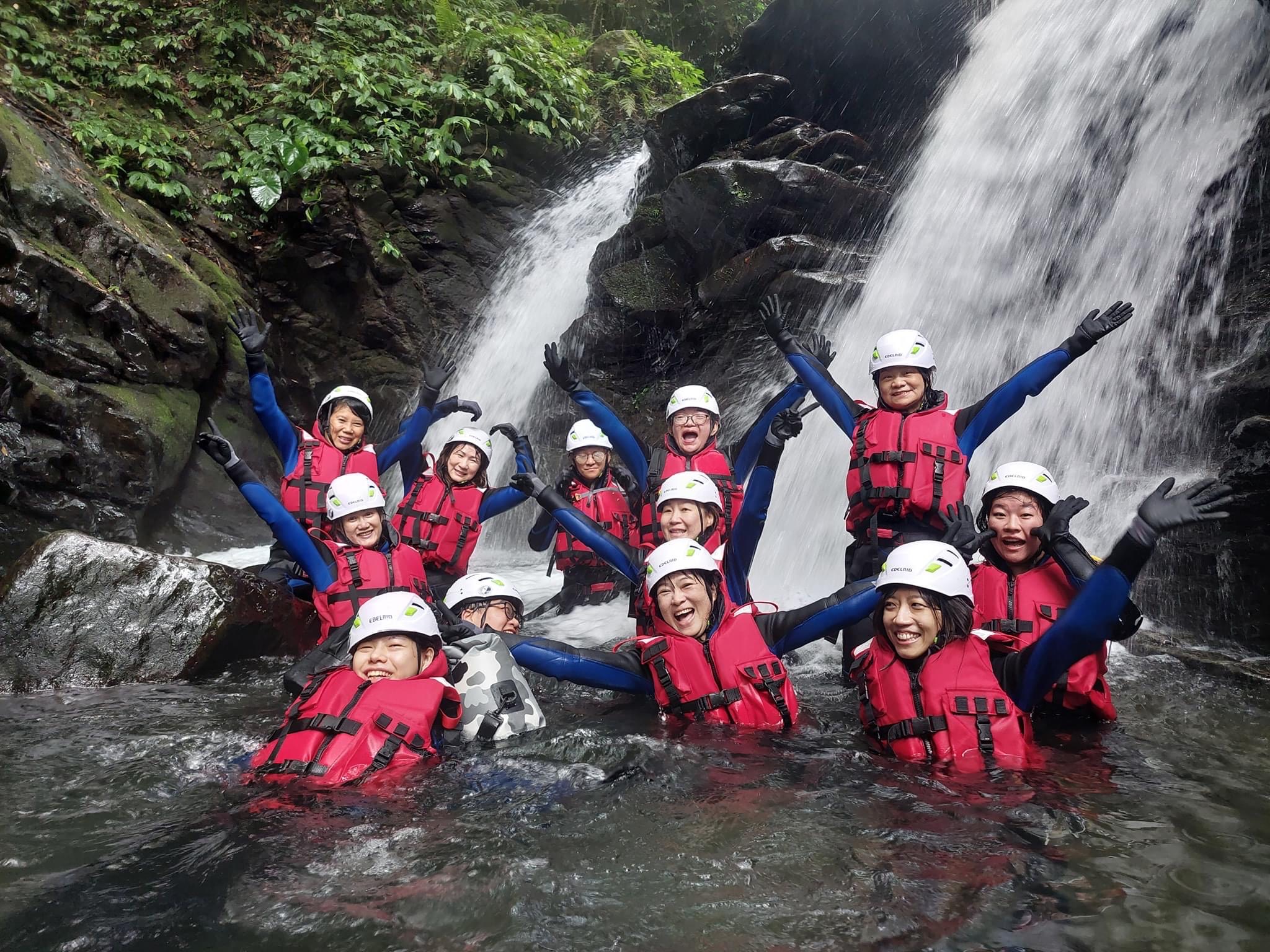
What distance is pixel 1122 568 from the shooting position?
11.1ft

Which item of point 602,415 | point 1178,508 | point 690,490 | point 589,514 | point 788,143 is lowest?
point 1178,508

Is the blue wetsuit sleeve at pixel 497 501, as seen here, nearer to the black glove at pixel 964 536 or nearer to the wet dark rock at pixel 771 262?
the black glove at pixel 964 536

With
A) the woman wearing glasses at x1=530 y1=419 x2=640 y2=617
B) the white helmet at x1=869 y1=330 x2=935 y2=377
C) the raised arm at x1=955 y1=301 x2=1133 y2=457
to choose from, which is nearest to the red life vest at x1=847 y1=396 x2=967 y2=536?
the raised arm at x1=955 y1=301 x2=1133 y2=457

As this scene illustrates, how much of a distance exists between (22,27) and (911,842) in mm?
16964

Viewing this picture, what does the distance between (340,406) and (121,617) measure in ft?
7.20

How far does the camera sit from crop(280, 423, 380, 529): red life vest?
638 centimetres

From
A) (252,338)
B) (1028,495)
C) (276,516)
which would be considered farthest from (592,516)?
(1028,495)

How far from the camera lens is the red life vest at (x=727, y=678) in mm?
4207

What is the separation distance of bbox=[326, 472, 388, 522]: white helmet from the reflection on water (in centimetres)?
163

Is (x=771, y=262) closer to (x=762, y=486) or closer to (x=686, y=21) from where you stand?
(x=762, y=486)

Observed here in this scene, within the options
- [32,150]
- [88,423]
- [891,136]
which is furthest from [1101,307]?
[32,150]

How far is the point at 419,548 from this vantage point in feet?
21.8

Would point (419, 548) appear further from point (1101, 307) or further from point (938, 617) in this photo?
point (1101, 307)

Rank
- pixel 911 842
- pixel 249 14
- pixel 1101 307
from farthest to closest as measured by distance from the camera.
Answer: pixel 249 14
pixel 1101 307
pixel 911 842
